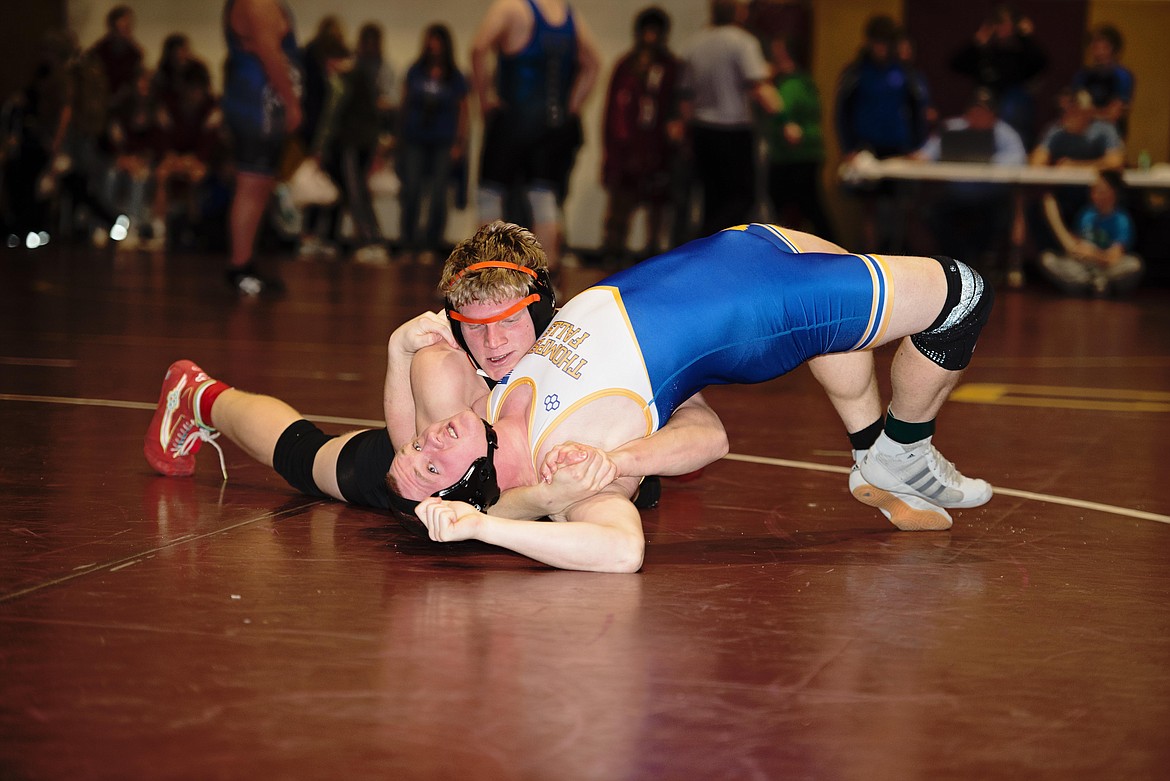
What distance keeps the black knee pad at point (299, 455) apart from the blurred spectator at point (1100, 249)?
7741mm

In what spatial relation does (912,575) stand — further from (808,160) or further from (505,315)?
(808,160)

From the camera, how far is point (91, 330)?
636cm

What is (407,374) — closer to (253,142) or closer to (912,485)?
(912,485)

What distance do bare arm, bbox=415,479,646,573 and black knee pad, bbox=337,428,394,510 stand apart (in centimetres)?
48

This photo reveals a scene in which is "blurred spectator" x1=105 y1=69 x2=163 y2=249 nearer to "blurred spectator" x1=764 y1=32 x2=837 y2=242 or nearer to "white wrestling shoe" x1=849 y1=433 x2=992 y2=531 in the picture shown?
"blurred spectator" x1=764 y1=32 x2=837 y2=242

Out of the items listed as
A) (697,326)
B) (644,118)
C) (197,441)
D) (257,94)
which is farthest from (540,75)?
(697,326)

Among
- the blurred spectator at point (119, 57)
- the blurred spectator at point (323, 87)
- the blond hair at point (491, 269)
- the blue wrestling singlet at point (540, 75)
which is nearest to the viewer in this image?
the blond hair at point (491, 269)

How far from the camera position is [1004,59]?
10797mm

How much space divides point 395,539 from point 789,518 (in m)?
0.86

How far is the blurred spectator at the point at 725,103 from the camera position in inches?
357

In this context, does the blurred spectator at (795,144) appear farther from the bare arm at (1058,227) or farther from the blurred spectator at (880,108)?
the bare arm at (1058,227)

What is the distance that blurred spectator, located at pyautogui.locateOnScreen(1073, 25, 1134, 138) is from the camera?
10430mm

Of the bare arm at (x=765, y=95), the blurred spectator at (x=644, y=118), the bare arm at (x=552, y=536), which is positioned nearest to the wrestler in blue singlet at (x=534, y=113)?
the bare arm at (x=765, y=95)

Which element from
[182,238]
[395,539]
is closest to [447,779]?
[395,539]
